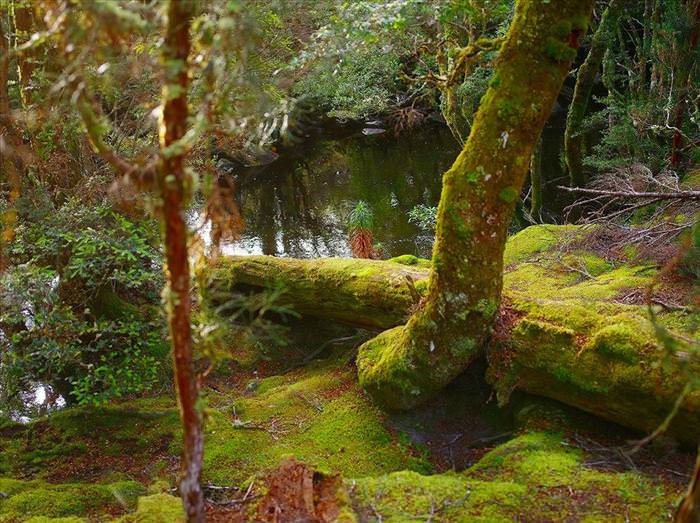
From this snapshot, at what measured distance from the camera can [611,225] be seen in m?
8.52

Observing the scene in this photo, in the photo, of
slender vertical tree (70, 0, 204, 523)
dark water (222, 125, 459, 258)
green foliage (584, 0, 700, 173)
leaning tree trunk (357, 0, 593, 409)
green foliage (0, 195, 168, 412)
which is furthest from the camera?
dark water (222, 125, 459, 258)

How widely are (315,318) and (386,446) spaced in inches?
136

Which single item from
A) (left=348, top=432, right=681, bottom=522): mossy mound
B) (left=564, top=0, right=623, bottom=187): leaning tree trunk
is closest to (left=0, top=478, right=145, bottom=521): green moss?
(left=348, top=432, right=681, bottom=522): mossy mound

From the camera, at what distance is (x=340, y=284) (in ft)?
26.4

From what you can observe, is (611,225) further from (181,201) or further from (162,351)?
(181,201)

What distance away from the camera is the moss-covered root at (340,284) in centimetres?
744

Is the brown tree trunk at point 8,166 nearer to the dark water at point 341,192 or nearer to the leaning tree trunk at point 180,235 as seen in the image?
the leaning tree trunk at point 180,235

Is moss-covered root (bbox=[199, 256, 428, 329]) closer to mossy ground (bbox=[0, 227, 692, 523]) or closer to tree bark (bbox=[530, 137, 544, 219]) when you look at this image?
mossy ground (bbox=[0, 227, 692, 523])

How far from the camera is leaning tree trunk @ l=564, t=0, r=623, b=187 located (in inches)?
438

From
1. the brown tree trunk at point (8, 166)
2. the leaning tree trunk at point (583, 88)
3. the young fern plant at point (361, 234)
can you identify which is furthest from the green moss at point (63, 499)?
the leaning tree trunk at point (583, 88)

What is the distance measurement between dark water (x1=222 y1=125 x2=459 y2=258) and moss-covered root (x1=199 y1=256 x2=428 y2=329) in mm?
7310

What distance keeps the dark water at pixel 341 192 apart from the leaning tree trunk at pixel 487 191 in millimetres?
10353

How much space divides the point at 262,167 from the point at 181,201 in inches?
896

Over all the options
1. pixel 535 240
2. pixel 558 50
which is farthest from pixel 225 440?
pixel 535 240
